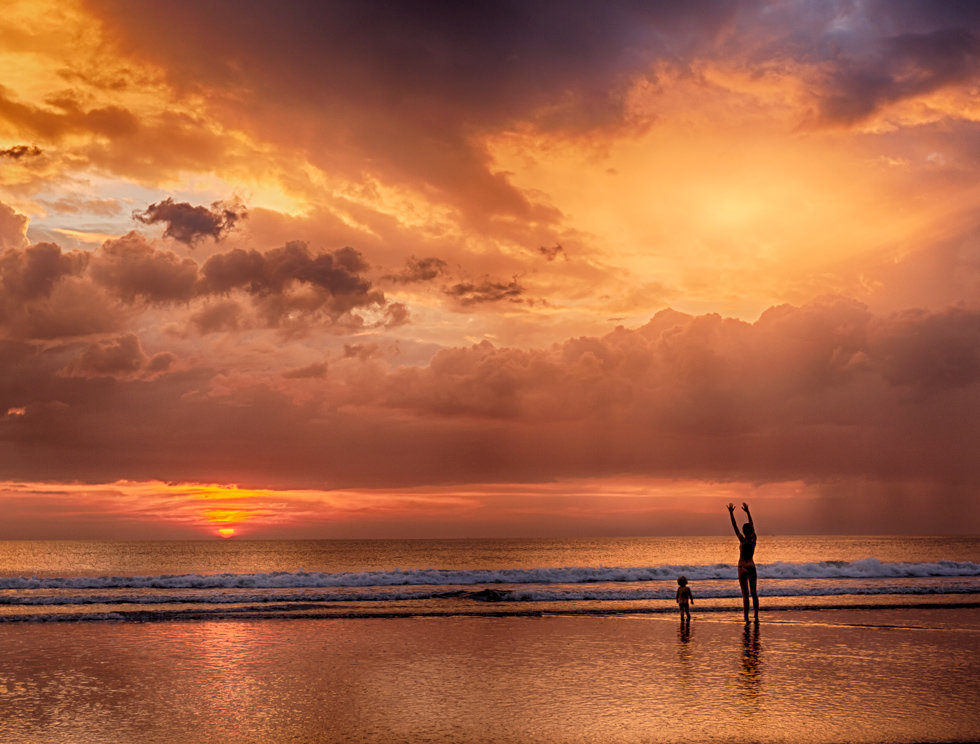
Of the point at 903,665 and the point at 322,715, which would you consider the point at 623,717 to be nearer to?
the point at 322,715

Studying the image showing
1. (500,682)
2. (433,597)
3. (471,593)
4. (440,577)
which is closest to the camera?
(500,682)

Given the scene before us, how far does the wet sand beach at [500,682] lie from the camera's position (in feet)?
33.9

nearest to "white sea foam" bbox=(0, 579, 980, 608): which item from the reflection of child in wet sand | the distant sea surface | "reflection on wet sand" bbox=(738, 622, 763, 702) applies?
the distant sea surface

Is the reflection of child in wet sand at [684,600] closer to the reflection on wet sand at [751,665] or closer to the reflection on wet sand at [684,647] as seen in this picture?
the reflection on wet sand at [684,647]

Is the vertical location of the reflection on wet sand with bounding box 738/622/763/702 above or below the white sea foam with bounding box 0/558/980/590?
above

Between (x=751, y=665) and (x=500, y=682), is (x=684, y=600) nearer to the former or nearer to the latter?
(x=751, y=665)

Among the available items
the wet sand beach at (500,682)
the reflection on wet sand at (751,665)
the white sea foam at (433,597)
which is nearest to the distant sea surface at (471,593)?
the white sea foam at (433,597)

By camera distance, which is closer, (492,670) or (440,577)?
(492,670)

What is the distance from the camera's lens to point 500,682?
1350 cm

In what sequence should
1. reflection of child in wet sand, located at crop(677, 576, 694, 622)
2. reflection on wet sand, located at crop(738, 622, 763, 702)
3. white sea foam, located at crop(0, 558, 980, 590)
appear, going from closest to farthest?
reflection on wet sand, located at crop(738, 622, 763, 702), reflection of child in wet sand, located at crop(677, 576, 694, 622), white sea foam, located at crop(0, 558, 980, 590)

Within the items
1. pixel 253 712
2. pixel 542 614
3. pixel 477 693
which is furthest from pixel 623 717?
pixel 542 614

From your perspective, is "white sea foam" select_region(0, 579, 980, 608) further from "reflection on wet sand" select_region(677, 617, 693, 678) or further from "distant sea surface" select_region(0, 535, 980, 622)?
"reflection on wet sand" select_region(677, 617, 693, 678)

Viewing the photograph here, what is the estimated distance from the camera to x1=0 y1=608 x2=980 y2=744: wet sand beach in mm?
10320

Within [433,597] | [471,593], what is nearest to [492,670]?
[433,597]
